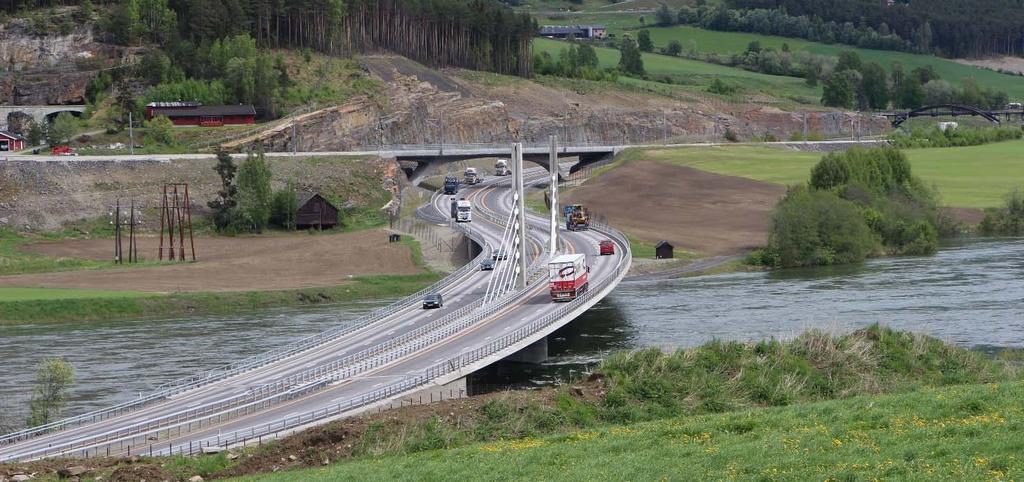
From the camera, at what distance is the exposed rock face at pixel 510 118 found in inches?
5714

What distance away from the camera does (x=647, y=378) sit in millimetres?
43281

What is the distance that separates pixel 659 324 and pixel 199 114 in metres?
76.0

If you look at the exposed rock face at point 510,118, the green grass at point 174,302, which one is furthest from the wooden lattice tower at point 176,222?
the exposed rock face at point 510,118

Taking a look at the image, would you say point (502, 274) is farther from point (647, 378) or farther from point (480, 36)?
point (480, 36)

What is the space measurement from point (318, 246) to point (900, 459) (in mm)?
82061

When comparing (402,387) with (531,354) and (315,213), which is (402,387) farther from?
(315,213)

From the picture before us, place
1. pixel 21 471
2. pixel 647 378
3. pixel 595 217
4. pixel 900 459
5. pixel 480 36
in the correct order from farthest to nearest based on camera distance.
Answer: pixel 480 36, pixel 595 217, pixel 647 378, pixel 21 471, pixel 900 459

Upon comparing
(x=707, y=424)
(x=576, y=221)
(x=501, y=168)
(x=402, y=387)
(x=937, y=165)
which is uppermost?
(x=707, y=424)

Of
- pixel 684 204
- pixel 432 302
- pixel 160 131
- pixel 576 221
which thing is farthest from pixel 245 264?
pixel 684 204

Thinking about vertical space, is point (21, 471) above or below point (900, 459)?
below

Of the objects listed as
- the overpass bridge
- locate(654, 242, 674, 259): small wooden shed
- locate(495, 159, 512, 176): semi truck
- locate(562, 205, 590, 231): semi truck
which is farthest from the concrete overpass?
the overpass bridge

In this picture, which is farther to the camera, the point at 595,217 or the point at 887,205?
the point at 595,217

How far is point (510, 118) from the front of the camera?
555 feet

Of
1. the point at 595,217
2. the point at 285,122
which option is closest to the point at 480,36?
the point at 285,122
